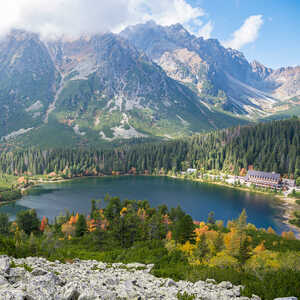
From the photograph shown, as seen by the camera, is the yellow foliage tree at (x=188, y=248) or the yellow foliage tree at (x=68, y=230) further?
the yellow foliage tree at (x=68, y=230)

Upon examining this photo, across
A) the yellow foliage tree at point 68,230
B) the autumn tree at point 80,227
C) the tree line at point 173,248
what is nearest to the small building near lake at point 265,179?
the tree line at point 173,248

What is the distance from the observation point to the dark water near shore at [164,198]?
113 metres

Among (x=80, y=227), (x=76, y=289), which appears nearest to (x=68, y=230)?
(x=80, y=227)

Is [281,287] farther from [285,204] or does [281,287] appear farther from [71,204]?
[285,204]

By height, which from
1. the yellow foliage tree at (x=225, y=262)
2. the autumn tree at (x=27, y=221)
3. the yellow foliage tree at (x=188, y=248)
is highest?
the yellow foliage tree at (x=225, y=262)

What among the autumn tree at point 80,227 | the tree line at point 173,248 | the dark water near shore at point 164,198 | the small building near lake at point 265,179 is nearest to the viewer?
the tree line at point 173,248

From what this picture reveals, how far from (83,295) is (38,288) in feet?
9.33

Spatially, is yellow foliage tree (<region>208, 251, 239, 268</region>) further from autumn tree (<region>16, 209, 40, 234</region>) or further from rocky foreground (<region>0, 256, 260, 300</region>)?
autumn tree (<region>16, 209, 40, 234</region>)

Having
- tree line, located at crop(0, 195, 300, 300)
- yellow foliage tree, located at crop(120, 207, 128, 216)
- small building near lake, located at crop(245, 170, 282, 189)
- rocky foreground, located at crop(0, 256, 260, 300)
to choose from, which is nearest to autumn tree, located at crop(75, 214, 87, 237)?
tree line, located at crop(0, 195, 300, 300)

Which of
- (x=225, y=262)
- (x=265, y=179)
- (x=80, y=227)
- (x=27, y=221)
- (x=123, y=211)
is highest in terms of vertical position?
(x=265, y=179)

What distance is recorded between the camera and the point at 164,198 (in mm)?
137125

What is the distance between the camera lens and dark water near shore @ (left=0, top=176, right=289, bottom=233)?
11336 cm

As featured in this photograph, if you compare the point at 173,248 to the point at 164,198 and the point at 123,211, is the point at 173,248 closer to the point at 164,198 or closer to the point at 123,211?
the point at 123,211

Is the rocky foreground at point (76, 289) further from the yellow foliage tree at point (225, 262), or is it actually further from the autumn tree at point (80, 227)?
the autumn tree at point (80, 227)
